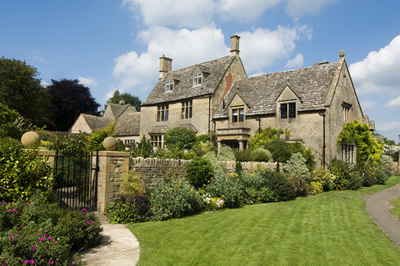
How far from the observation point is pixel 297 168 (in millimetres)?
20141

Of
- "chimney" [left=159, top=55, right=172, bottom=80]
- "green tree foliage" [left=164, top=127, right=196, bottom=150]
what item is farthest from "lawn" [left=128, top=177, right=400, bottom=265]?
"chimney" [left=159, top=55, right=172, bottom=80]

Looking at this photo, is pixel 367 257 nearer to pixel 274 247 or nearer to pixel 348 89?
pixel 274 247

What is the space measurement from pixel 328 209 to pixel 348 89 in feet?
53.4

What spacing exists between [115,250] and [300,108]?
65.8ft

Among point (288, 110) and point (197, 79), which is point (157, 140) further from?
point (288, 110)

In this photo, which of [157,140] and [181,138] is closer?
[181,138]

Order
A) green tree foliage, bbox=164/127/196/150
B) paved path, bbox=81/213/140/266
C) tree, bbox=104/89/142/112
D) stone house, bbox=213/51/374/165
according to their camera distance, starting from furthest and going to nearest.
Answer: tree, bbox=104/89/142/112
green tree foliage, bbox=164/127/196/150
stone house, bbox=213/51/374/165
paved path, bbox=81/213/140/266

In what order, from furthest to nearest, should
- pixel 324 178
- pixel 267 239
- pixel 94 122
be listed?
pixel 94 122
pixel 324 178
pixel 267 239

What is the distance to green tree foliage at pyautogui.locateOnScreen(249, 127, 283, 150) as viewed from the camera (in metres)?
24.4

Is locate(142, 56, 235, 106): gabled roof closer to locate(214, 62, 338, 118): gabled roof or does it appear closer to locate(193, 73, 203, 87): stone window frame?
locate(193, 73, 203, 87): stone window frame

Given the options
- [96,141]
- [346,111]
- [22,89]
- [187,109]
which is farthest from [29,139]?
[22,89]

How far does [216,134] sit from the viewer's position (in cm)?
2853

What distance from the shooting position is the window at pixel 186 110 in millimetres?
31297

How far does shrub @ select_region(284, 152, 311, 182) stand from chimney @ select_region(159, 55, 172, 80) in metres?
23.0
